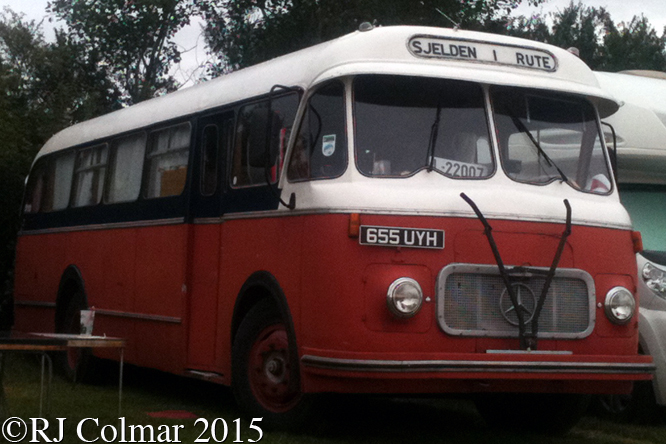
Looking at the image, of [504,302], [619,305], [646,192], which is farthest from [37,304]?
[619,305]

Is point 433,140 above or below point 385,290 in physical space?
above

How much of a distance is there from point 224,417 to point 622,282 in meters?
3.44

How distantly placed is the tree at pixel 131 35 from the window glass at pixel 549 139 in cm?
2344

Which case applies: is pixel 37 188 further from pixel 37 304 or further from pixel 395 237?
pixel 395 237

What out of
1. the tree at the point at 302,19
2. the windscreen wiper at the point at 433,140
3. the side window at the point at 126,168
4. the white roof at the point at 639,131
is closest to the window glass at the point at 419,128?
the windscreen wiper at the point at 433,140

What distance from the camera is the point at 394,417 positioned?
404 inches

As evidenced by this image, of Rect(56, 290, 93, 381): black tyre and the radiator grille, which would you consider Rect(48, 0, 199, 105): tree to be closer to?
Rect(56, 290, 93, 381): black tyre

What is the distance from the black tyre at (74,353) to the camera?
12797 millimetres

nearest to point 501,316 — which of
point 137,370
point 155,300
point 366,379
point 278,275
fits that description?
point 366,379

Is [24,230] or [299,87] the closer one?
[299,87]

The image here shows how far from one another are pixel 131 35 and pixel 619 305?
25.6 m

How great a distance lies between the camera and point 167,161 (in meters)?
11.3

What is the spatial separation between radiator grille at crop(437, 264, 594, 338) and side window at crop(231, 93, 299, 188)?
5.59 feet

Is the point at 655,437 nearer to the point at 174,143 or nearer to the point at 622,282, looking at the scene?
the point at 622,282
